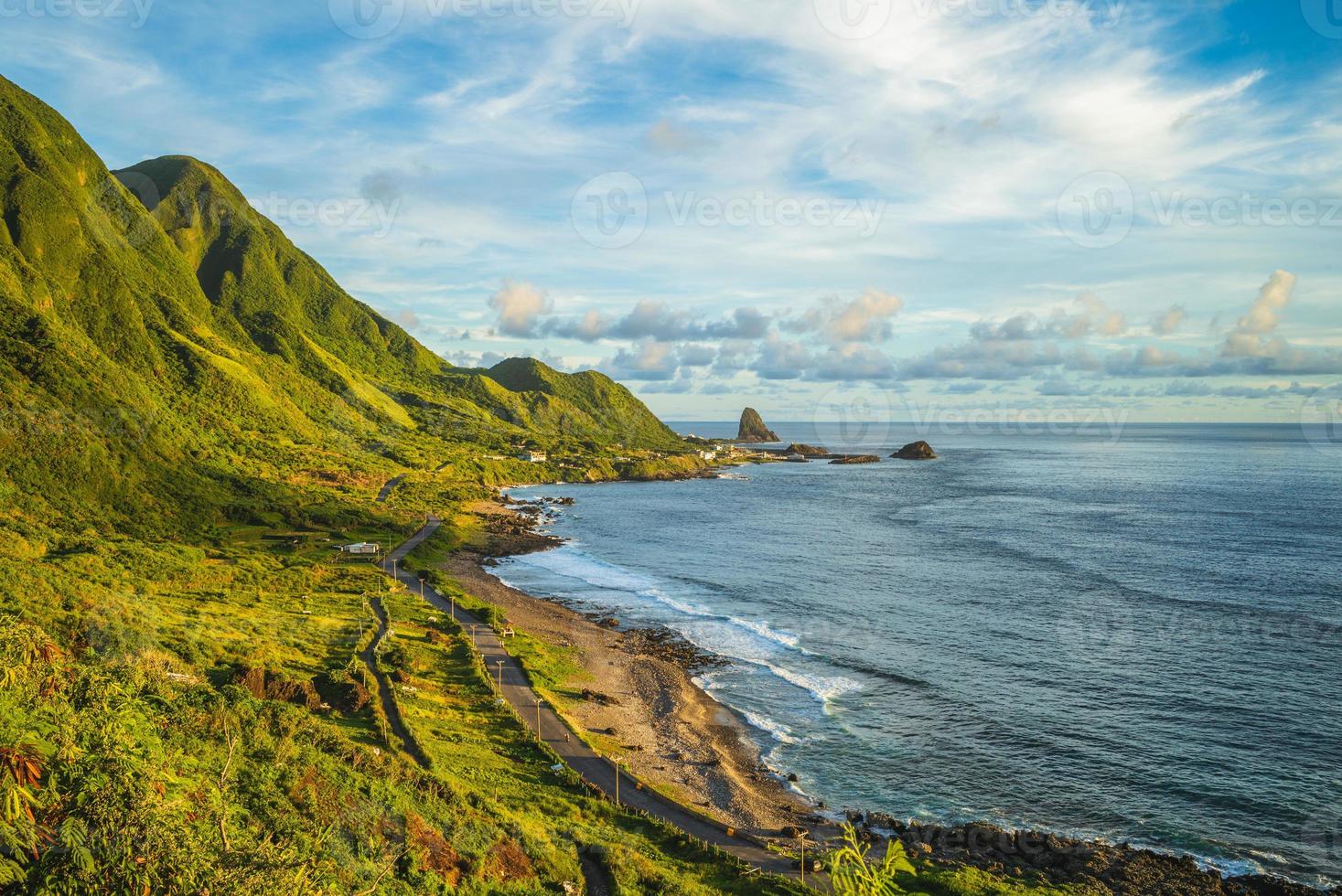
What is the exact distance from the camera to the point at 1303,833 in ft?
128

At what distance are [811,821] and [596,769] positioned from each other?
500 inches

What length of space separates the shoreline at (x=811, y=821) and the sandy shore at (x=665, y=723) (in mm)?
102

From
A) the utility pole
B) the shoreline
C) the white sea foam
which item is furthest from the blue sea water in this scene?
the utility pole

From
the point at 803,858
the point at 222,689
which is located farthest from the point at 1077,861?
the point at 222,689

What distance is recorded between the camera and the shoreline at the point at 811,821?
35.5m

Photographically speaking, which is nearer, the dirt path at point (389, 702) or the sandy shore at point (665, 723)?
the dirt path at point (389, 702)

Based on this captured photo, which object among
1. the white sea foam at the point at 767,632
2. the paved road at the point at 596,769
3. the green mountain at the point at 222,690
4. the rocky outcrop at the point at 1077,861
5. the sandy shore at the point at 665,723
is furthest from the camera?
the white sea foam at the point at 767,632

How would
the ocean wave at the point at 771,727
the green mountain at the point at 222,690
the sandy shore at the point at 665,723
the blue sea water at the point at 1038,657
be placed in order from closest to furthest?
the green mountain at the point at 222,690 → the blue sea water at the point at 1038,657 → the sandy shore at the point at 665,723 → the ocean wave at the point at 771,727

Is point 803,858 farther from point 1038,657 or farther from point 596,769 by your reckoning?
point 1038,657

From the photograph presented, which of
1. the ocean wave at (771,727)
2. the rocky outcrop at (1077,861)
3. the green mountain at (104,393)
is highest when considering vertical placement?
the green mountain at (104,393)

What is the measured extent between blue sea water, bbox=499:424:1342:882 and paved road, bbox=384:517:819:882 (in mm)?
8866

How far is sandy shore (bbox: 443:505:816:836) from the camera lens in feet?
143

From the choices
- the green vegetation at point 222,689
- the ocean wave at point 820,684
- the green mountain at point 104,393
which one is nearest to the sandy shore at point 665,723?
the green vegetation at point 222,689

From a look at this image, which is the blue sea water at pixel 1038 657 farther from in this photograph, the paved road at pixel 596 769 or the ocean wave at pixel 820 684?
the paved road at pixel 596 769
